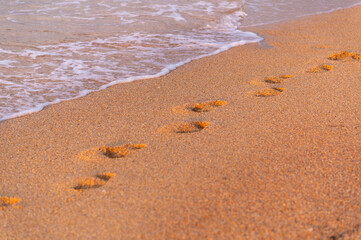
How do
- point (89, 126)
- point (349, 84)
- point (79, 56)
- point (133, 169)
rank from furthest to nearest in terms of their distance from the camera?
point (79, 56) → point (349, 84) → point (89, 126) → point (133, 169)

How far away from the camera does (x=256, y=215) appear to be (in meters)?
1.77

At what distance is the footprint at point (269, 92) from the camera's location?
330 centimetres

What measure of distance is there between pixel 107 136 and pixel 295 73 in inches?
80.6

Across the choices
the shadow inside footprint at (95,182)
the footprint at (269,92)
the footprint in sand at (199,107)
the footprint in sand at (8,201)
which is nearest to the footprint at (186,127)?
the footprint in sand at (199,107)

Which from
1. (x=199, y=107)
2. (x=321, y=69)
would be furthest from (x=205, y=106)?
→ (x=321, y=69)

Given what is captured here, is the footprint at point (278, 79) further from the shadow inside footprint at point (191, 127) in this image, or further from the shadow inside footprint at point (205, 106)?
the shadow inside footprint at point (191, 127)

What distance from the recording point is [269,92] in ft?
11.0

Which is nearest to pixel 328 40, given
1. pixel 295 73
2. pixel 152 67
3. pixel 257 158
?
pixel 295 73

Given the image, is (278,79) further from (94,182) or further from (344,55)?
(94,182)

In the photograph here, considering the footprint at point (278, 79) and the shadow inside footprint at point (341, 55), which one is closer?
the footprint at point (278, 79)

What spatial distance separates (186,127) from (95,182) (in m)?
0.84

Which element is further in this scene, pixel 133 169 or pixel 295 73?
pixel 295 73

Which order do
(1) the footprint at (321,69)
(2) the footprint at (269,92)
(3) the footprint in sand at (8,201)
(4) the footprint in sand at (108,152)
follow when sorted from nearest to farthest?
(3) the footprint in sand at (8,201) → (4) the footprint in sand at (108,152) → (2) the footprint at (269,92) → (1) the footprint at (321,69)

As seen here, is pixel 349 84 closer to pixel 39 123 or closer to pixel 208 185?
pixel 208 185
